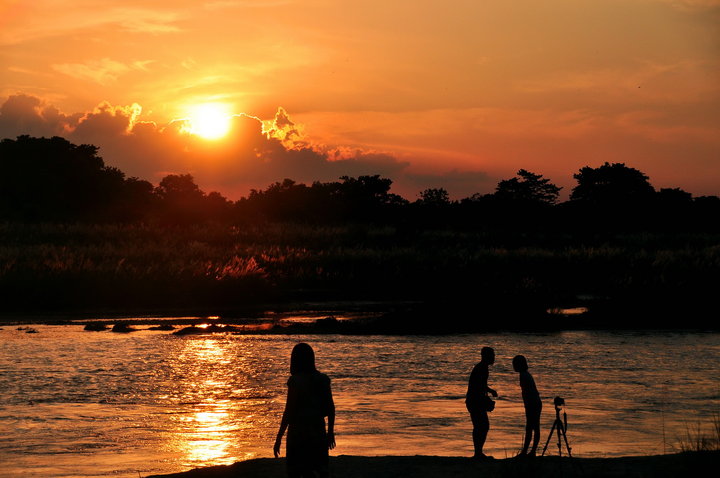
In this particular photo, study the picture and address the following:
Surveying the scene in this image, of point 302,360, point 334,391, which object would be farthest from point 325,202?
point 302,360

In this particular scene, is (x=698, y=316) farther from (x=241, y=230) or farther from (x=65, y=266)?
(x=241, y=230)

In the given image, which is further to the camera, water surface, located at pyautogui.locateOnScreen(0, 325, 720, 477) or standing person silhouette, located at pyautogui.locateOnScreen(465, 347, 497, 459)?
water surface, located at pyautogui.locateOnScreen(0, 325, 720, 477)

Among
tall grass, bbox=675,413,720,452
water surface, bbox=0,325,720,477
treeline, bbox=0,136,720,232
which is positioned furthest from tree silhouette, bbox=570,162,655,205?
tall grass, bbox=675,413,720,452

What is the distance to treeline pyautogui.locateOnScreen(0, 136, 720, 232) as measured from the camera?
3406 inches

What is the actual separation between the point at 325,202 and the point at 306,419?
315 feet

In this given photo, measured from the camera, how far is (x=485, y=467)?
479 inches

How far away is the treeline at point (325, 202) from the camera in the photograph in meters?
86.5

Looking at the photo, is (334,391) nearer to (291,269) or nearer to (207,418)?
(207,418)

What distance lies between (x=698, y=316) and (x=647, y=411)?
2206 centimetres

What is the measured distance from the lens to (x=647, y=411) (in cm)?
1780

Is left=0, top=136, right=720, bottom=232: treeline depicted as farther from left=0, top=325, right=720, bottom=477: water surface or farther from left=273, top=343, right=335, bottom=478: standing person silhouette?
left=273, top=343, right=335, bottom=478: standing person silhouette

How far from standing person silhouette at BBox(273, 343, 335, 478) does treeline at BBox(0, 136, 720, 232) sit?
2705 inches

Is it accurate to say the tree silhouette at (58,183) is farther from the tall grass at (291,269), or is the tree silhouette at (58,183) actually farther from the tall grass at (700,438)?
the tall grass at (700,438)

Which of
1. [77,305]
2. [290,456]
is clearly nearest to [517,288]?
[77,305]
